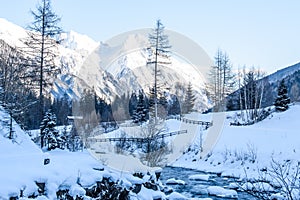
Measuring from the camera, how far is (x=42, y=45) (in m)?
18.5

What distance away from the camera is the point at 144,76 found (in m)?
35.0

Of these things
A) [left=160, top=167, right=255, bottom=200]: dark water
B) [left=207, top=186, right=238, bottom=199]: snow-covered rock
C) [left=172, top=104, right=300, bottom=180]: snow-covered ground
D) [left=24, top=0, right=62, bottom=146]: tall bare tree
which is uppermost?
[left=24, top=0, right=62, bottom=146]: tall bare tree

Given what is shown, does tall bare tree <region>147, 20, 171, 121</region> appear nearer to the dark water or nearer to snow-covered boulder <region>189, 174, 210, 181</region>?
the dark water

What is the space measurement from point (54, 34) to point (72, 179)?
11.6 meters

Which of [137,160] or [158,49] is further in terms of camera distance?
[158,49]

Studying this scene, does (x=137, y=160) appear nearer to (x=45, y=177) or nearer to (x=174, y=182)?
(x=174, y=182)

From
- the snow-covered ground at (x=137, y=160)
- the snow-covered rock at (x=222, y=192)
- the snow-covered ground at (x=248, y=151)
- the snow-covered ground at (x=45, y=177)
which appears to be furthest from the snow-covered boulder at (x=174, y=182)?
the snow-covered ground at (x=45, y=177)

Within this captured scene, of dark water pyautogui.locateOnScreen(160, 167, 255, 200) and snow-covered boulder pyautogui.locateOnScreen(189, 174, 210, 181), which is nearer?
dark water pyautogui.locateOnScreen(160, 167, 255, 200)

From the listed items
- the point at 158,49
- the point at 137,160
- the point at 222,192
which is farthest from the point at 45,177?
the point at 158,49

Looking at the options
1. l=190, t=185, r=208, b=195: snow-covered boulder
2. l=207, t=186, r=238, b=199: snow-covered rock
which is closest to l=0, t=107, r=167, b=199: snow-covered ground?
l=190, t=185, r=208, b=195: snow-covered boulder

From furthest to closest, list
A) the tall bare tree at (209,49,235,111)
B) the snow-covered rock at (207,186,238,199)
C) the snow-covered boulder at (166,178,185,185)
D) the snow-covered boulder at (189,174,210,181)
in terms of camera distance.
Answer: the tall bare tree at (209,49,235,111) < the snow-covered boulder at (189,174,210,181) < the snow-covered boulder at (166,178,185,185) < the snow-covered rock at (207,186,238,199)

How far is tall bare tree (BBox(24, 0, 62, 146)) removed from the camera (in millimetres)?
18266

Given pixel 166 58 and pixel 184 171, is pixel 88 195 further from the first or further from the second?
pixel 166 58

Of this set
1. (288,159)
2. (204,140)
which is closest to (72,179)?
(288,159)
